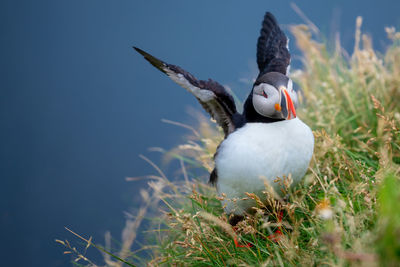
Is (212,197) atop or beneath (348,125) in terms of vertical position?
beneath

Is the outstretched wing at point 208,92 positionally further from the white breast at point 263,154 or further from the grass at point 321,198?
the grass at point 321,198

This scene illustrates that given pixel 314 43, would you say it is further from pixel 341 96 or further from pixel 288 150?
pixel 288 150

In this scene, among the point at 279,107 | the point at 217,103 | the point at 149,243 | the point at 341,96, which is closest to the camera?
the point at 279,107

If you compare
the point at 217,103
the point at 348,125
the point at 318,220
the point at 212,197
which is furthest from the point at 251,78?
the point at 318,220

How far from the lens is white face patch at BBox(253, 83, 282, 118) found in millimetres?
1916

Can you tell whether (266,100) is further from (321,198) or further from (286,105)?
(321,198)

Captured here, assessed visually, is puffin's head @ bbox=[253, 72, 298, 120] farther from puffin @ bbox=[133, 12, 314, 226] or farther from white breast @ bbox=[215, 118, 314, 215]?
white breast @ bbox=[215, 118, 314, 215]

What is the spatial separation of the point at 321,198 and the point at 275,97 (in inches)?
27.3

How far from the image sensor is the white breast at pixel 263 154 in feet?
6.59

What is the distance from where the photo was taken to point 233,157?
204 centimetres

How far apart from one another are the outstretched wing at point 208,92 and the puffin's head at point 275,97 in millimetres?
236

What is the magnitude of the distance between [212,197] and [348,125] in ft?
4.47

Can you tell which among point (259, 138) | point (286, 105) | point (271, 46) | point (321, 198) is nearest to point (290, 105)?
point (286, 105)

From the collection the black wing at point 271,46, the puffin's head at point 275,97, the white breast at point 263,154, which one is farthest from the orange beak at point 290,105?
the black wing at point 271,46
